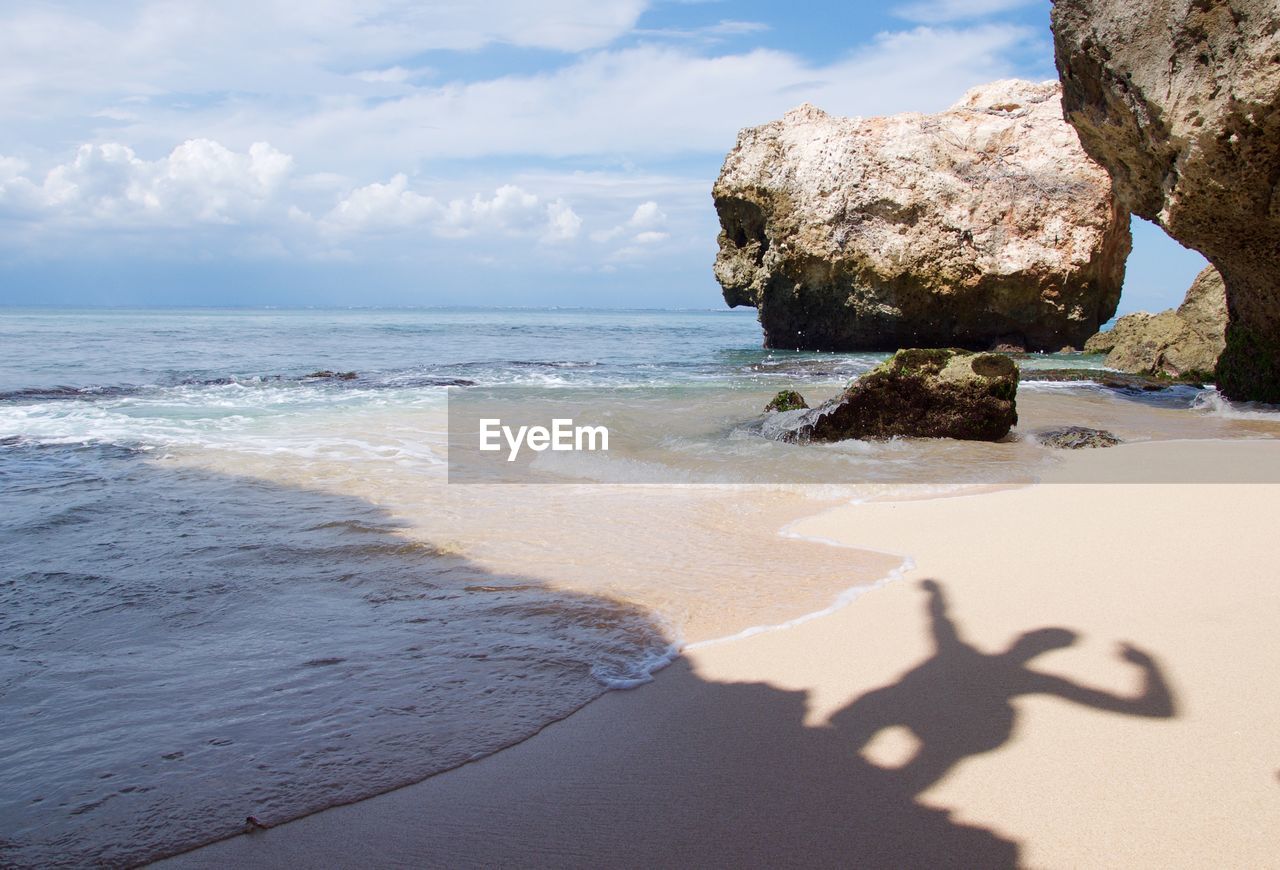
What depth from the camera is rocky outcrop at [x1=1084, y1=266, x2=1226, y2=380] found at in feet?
54.3

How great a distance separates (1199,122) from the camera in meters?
9.15

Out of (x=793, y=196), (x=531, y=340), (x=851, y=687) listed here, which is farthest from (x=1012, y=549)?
(x=531, y=340)

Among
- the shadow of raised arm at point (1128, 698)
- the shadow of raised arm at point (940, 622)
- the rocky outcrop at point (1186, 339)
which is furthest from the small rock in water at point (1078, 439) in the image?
the rocky outcrop at point (1186, 339)

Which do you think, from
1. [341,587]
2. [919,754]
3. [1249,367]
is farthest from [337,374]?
[919,754]

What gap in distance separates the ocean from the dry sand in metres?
0.23

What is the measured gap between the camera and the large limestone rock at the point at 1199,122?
28.7 ft

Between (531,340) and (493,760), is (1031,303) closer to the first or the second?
(531,340)

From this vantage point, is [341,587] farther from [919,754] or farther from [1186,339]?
[1186,339]

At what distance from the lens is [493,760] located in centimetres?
265

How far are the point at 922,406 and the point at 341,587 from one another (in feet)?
21.5

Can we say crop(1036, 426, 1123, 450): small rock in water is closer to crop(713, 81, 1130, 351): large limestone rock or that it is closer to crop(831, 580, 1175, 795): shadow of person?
crop(831, 580, 1175, 795): shadow of person

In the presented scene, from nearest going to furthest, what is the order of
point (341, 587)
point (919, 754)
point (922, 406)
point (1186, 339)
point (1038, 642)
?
1. point (919, 754)
2. point (1038, 642)
3. point (341, 587)
4. point (922, 406)
5. point (1186, 339)

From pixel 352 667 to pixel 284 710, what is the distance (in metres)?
0.38

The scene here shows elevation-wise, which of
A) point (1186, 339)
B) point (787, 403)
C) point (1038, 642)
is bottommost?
point (1038, 642)
